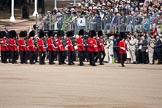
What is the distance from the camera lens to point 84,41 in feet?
109

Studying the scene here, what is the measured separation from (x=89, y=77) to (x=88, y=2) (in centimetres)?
1937

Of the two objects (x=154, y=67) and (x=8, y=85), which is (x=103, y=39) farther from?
(x=8, y=85)


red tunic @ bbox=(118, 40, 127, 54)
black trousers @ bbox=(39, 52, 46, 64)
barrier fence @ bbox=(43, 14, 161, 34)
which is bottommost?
black trousers @ bbox=(39, 52, 46, 64)

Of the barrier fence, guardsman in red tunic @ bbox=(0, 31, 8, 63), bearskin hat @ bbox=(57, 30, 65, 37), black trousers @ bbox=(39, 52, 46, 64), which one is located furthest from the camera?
bearskin hat @ bbox=(57, 30, 65, 37)

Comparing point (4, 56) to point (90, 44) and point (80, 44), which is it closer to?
point (80, 44)

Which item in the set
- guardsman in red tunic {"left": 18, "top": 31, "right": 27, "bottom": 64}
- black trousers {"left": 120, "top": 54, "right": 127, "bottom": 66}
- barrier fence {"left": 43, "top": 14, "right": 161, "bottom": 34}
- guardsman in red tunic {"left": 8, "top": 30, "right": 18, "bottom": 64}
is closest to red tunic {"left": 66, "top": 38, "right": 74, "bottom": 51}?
guardsman in red tunic {"left": 18, "top": 31, "right": 27, "bottom": 64}

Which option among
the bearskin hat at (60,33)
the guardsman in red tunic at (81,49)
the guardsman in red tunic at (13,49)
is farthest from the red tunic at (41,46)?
the guardsman in red tunic at (81,49)

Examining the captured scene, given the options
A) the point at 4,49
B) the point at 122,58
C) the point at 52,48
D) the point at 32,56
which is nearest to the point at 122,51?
the point at 122,58

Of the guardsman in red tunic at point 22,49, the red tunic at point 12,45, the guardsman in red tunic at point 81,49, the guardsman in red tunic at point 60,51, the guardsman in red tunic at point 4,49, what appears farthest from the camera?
the guardsman in red tunic at point 4,49

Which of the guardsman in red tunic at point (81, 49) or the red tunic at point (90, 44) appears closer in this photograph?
the red tunic at point (90, 44)

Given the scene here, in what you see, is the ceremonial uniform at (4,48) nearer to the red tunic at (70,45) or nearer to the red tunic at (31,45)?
the red tunic at (31,45)

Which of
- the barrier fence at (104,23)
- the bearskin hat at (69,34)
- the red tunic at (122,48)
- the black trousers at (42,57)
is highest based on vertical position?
the barrier fence at (104,23)

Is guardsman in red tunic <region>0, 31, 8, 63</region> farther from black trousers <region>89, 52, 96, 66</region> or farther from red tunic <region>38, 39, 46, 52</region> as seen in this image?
black trousers <region>89, 52, 96, 66</region>

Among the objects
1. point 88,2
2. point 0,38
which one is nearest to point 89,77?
point 0,38
